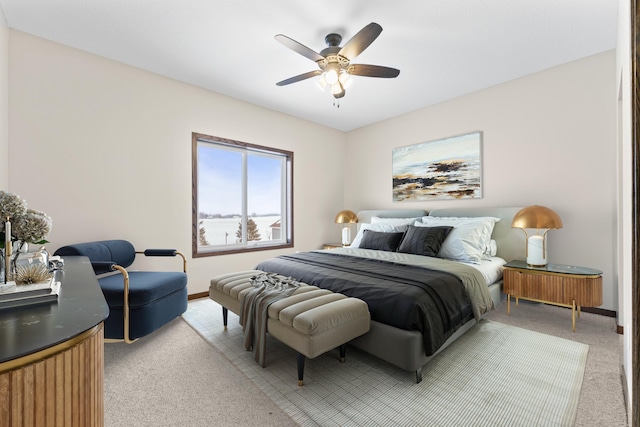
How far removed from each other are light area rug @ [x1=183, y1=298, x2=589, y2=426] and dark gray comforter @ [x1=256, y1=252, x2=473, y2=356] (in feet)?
0.90

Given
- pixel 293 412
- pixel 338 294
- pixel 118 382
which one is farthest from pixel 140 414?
pixel 338 294

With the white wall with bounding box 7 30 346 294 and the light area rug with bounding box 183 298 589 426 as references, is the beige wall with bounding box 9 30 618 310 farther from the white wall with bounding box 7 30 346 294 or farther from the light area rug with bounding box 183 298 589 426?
the light area rug with bounding box 183 298 589 426

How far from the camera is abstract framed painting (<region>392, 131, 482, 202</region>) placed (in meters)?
3.92

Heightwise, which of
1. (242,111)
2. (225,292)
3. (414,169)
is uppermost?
(242,111)

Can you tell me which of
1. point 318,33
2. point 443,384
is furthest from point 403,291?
point 318,33

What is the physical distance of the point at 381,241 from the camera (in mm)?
3729

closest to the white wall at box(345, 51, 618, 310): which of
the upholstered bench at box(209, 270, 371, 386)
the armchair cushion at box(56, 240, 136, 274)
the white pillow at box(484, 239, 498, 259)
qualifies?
the white pillow at box(484, 239, 498, 259)

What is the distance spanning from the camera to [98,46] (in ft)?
9.35

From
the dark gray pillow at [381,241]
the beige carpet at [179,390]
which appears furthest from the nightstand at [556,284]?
the beige carpet at [179,390]

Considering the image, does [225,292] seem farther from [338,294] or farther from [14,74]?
[14,74]

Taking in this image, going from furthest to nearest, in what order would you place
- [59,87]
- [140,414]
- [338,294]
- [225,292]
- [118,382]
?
[59,87], [225,292], [338,294], [118,382], [140,414]

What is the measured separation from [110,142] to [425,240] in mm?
3741

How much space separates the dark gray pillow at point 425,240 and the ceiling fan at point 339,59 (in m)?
1.82

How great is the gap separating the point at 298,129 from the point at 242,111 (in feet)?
3.49
